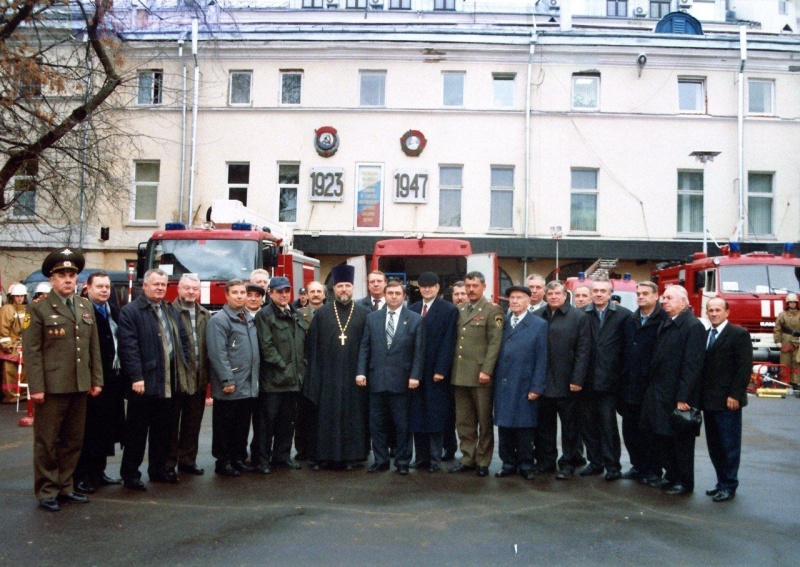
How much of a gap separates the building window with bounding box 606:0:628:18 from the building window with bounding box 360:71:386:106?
62.5 feet

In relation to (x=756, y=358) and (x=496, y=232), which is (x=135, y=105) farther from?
(x=756, y=358)

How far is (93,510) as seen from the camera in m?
6.62

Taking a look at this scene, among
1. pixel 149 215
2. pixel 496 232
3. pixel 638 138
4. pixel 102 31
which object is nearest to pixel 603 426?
pixel 102 31

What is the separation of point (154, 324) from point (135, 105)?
805 inches

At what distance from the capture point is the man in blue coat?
26.7ft

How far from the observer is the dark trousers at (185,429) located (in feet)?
25.9

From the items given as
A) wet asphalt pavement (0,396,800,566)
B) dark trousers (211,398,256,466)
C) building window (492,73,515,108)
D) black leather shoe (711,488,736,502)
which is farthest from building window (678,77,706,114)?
dark trousers (211,398,256,466)

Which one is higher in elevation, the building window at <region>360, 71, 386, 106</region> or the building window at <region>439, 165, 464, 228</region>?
the building window at <region>360, 71, 386, 106</region>

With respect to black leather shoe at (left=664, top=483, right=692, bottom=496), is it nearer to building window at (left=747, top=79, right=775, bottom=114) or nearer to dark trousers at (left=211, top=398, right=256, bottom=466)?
dark trousers at (left=211, top=398, right=256, bottom=466)

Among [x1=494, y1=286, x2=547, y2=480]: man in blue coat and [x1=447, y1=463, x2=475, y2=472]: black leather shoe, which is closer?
[x1=494, y1=286, x2=547, y2=480]: man in blue coat

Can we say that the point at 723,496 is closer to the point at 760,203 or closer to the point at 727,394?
the point at 727,394

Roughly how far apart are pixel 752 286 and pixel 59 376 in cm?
1480

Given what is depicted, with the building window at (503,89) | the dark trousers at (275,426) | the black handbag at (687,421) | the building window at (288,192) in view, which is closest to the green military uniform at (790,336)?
the black handbag at (687,421)

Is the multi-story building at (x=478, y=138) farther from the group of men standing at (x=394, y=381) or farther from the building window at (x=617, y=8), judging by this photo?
the group of men standing at (x=394, y=381)
